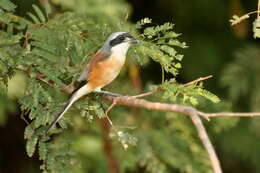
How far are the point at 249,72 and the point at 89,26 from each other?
2.83 meters

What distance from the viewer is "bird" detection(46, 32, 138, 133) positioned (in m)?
3.09

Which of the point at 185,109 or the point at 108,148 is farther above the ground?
the point at 185,109

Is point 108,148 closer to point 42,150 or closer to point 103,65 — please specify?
point 103,65

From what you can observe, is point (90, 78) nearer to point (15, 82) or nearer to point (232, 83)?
point (15, 82)

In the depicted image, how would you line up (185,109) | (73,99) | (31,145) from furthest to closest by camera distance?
1. (73,99)
2. (31,145)
3. (185,109)

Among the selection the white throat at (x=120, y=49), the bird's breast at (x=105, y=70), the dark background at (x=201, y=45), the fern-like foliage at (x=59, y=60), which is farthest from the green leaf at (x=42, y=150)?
the dark background at (x=201, y=45)

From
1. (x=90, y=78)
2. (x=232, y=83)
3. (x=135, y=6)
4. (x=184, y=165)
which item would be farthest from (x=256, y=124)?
(x=90, y=78)

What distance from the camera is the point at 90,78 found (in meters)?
3.30

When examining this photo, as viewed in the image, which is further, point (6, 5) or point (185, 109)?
point (6, 5)

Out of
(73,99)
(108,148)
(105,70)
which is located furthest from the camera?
(108,148)

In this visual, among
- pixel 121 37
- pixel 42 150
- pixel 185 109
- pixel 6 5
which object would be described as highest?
pixel 6 5

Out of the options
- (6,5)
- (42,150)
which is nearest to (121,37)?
(6,5)

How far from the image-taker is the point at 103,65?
3352 mm

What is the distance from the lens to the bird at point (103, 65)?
309cm
